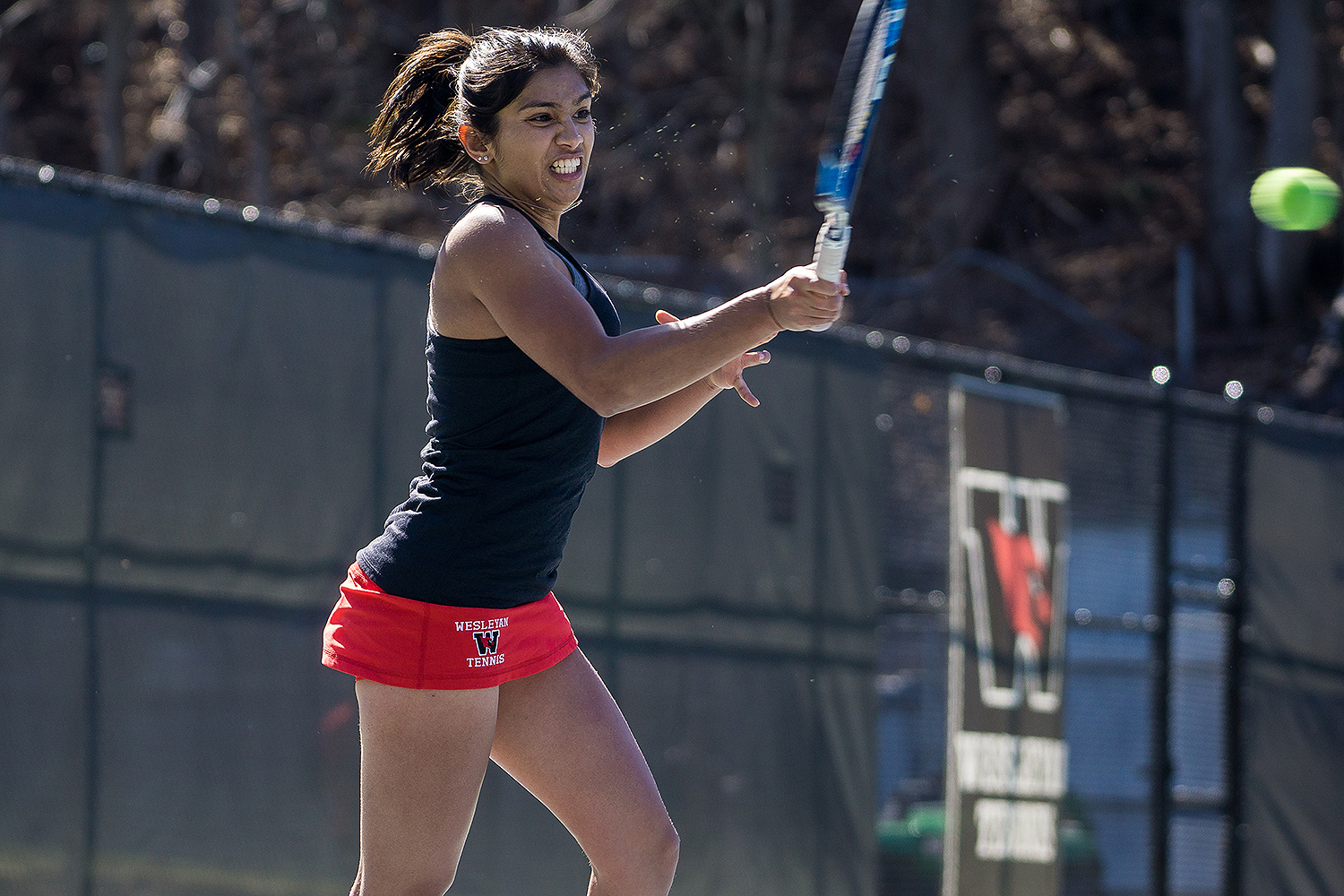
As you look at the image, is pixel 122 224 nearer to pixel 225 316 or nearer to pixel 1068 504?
pixel 225 316

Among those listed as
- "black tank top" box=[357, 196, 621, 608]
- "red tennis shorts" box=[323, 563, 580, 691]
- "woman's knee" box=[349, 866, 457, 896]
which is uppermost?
"black tank top" box=[357, 196, 621, 608]

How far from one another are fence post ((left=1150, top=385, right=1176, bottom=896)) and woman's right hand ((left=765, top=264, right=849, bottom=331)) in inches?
209

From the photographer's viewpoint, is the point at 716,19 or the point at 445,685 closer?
the point at 445,685

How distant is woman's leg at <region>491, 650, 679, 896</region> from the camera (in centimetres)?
296

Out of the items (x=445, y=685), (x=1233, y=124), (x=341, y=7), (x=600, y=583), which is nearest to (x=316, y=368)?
(x=600, y=583)

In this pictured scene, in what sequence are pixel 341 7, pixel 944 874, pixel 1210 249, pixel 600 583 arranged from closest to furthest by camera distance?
pixel 600 583 < pixel 944 874 < pixel 341 7 < pixel 1210 249

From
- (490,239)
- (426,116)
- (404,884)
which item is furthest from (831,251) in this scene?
(404,884)

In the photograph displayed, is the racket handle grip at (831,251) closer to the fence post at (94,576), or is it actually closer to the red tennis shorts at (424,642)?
the red tennis shorts at (424,642)

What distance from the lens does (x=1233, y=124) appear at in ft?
55.1

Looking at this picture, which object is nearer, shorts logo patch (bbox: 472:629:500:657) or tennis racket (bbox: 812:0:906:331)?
tennis racket (bbox: 812:0:906:331)

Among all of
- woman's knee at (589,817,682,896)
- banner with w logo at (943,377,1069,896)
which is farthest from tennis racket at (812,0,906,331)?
banner with w logo at (943,377,1069,896)

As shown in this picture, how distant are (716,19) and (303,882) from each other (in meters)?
10.2

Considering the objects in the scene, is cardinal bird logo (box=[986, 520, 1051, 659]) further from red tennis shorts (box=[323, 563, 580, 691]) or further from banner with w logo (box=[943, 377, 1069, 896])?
red tennis shorts (box=[323, 563, 580, 691])

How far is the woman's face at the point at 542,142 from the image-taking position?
288 centimetres
